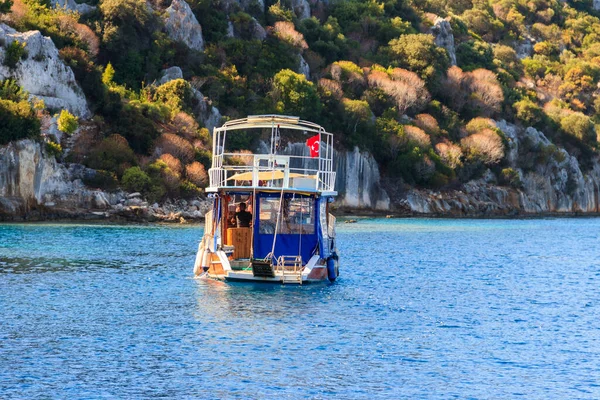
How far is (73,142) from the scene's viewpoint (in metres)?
74.9

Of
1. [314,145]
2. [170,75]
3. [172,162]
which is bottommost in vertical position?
[314,145]

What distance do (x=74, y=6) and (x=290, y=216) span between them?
60.4m

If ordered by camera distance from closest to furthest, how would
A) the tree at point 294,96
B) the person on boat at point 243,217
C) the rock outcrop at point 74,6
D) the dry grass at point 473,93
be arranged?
the person on boat at point 243,217 → the rock outcrop at point 74,6 → the tree at point 294,96 → the dry grass at point 473,93

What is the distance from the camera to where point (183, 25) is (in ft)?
314

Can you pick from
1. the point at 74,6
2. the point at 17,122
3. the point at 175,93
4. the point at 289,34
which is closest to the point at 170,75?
the point at 175,93

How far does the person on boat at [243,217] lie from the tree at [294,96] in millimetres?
57518

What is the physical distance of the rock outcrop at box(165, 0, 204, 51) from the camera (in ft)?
312

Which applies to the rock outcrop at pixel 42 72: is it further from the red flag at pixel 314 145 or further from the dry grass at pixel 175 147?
the red flag at pixel 314 145

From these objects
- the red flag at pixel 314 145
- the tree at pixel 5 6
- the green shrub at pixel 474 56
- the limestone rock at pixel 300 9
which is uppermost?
the limestone rock at pixel 300 9

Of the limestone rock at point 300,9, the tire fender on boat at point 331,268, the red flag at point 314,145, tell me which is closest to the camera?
the red flag at point 314,145

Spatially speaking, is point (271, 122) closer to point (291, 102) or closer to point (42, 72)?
point (42, 72)

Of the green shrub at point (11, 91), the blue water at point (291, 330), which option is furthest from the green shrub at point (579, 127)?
the green shrub at point (11, 91)

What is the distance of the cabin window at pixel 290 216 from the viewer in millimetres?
36500

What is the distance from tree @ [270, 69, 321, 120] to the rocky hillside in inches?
6.8
